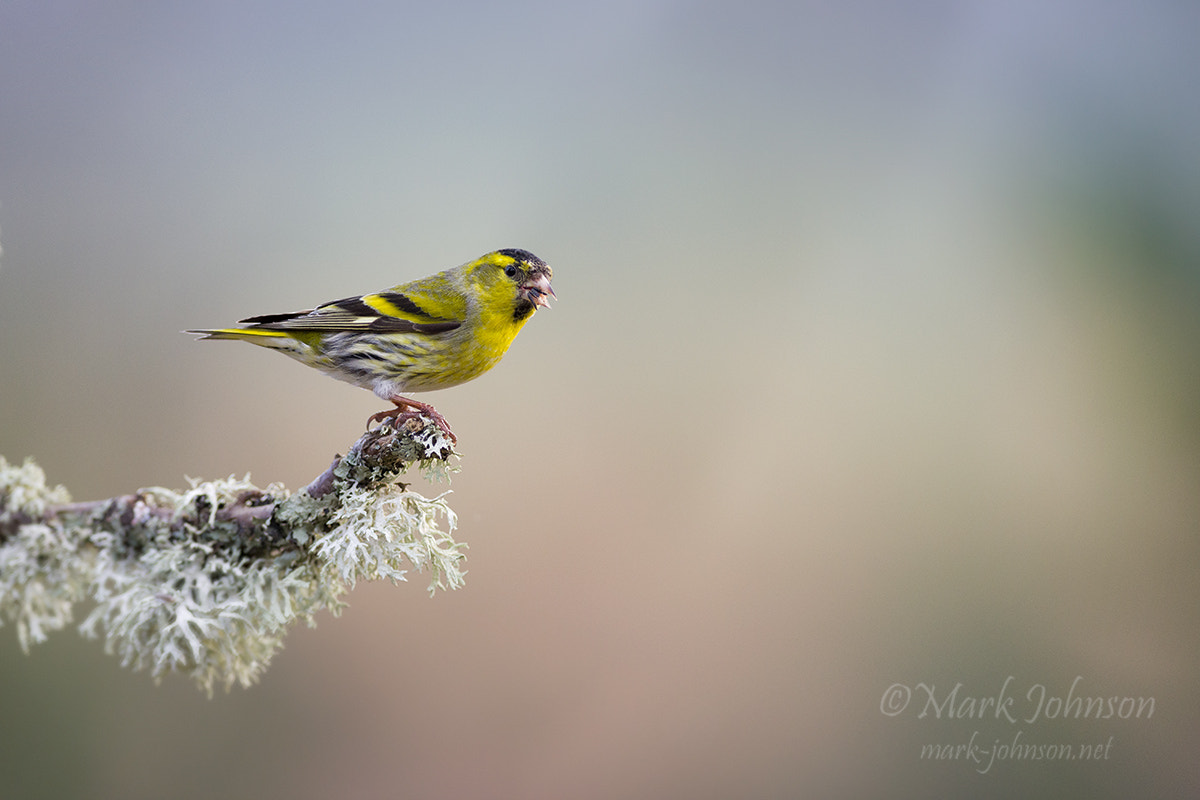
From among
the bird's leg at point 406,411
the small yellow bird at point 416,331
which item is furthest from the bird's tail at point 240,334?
the bird's leg at point 406,411

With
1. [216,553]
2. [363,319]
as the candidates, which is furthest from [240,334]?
[216,553]

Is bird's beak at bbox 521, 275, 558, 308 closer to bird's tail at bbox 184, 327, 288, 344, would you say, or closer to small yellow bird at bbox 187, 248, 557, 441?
small yellow bird at bbox 187, 248, 557, 441

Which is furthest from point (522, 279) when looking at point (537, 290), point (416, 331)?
point (416, 331)

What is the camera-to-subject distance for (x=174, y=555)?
1.34 metres

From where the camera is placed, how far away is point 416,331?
75.6 inches

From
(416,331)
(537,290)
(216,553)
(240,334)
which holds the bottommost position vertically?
(216,553)

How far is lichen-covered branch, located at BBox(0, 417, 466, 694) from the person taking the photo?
1.26m

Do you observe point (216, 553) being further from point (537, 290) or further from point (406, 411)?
point (537, 290)

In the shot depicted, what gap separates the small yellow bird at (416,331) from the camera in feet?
6.19

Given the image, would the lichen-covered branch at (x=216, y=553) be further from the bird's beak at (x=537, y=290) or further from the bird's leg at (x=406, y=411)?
the bird's beak at (x=537, y=290)

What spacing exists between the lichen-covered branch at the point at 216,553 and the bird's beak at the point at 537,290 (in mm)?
587

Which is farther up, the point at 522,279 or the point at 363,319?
the point at 522,279

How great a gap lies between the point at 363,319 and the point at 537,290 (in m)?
0.41

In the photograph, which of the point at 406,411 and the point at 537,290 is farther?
the point at 537,290
